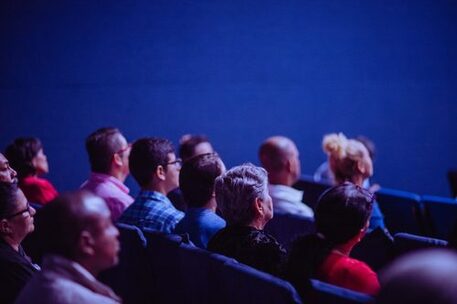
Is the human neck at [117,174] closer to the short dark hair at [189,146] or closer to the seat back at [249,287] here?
the short dark hair at [189,146]

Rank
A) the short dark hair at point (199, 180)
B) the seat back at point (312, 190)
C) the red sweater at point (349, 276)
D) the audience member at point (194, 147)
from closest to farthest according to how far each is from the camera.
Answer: the red sweater at point (349, 276) < the short dark hair at point (199, 180) < the audience member at point (194, 147) < the seat back at point (312, 190)

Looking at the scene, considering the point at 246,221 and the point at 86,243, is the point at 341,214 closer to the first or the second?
the point at 246,221

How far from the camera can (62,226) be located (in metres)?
2.23

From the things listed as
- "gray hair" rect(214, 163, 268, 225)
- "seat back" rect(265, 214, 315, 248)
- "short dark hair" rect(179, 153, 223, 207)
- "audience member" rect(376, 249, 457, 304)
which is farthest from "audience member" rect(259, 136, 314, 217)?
"audience member" rect(376, 249, 457, 304)

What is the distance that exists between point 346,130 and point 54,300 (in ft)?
20.8

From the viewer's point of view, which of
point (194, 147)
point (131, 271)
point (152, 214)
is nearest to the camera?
point (131, 271)

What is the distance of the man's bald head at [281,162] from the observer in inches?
200

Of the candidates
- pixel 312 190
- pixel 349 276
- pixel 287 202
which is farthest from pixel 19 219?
pixel 312 190

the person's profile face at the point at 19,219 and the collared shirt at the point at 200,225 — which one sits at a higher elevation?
the collared shirt at the point at 200,225

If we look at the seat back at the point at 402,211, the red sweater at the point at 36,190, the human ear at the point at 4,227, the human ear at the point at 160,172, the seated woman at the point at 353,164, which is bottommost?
the human ear at the point at 4,227

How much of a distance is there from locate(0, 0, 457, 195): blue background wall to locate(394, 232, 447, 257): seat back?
3.98 meters

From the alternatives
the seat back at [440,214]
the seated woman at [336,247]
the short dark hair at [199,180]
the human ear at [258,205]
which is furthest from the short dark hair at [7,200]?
the seat back at [440,214]

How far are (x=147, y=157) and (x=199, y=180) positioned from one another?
66cm

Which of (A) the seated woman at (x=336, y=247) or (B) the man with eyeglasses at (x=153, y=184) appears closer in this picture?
(A) the seated woman at (x=336, y=247)
